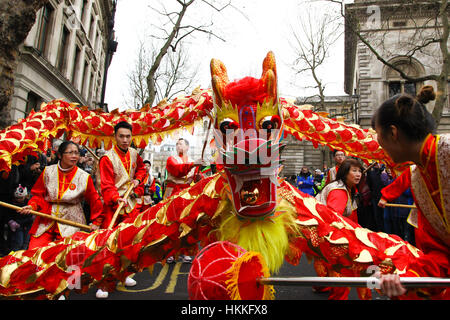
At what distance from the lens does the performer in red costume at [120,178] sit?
3531 mm

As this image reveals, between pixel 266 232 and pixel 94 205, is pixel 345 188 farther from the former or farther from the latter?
pixel 94 205

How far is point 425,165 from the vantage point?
1.48 m

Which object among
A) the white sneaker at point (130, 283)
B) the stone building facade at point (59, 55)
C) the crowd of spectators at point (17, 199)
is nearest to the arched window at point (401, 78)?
the stone building facade at point (59, 55)

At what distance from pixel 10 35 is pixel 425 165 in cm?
484

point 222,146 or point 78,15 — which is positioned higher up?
point 78,15

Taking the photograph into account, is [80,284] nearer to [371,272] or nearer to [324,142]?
[371,272]

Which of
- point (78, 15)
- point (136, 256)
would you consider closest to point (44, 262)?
point (136, 256)

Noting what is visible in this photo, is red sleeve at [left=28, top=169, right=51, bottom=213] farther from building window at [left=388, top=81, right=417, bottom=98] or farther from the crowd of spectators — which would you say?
building window at [left=388, top=81, right=417, bottom=98]

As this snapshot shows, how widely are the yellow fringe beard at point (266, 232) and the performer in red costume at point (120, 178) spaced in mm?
1914

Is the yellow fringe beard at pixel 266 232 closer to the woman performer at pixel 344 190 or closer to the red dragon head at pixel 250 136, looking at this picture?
the red dragon head at pixel 250 136

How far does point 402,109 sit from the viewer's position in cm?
143

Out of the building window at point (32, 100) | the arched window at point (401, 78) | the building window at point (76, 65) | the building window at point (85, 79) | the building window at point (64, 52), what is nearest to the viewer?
the building window at point (32, 100)

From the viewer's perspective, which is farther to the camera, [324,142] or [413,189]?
[324,142]
